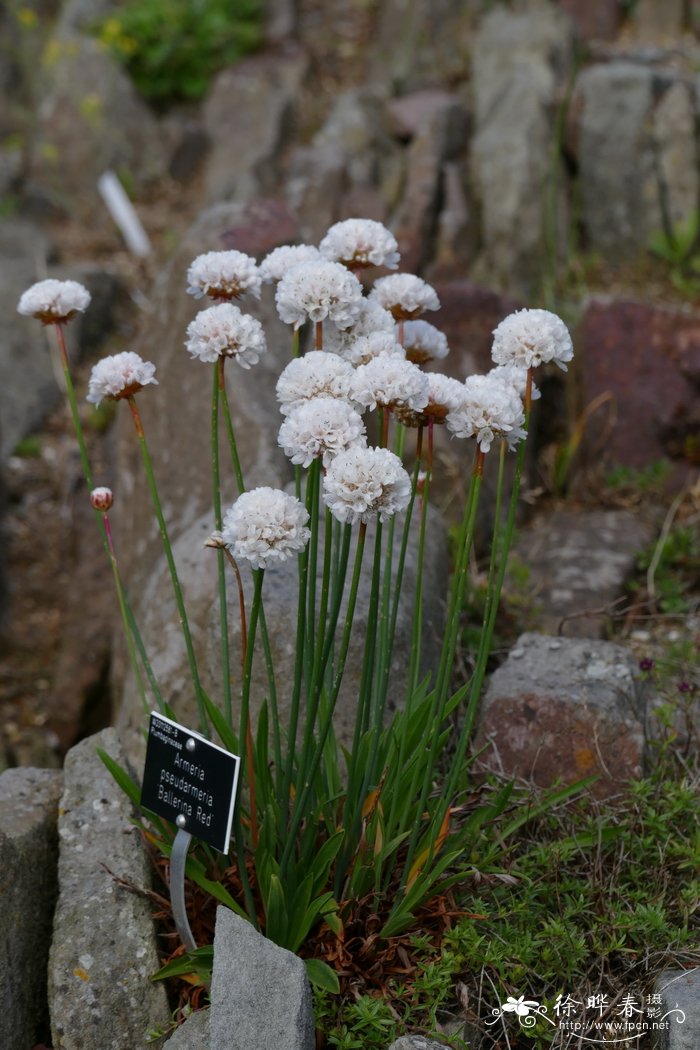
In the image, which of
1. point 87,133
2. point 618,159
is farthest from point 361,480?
point 87,133

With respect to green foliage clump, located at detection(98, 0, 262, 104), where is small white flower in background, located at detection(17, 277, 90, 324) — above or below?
below

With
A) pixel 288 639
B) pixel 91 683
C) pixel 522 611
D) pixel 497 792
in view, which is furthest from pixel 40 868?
pixel 91 683

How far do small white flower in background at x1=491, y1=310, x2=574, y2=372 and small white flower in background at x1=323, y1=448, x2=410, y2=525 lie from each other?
426mm

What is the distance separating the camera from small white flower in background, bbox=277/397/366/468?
1.85 m

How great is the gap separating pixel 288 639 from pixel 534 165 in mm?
3760

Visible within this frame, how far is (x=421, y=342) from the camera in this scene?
7.79 ft

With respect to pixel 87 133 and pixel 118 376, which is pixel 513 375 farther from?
pixel 87 133

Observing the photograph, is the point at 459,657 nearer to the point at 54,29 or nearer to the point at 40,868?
the point at 40,868

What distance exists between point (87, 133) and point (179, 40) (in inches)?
36.9

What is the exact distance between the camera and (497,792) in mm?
2660

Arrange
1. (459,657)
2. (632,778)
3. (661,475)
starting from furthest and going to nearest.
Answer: (661,475)
(459,657)
(632,778)

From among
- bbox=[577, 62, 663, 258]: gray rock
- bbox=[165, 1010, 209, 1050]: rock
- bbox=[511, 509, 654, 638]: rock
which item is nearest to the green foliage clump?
bbox=[577, 62, 663, 258]: gray rock

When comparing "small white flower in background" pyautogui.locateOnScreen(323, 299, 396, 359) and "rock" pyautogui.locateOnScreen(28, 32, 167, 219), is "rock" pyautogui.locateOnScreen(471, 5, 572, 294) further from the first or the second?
"small white flower in background" pyautogui.locateOnScreen(323, 299, 396, 359)

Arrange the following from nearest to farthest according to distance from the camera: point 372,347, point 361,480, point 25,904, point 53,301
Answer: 1. point 361,480
2. point 372,347
3. point 53,301
4. point 25,904
